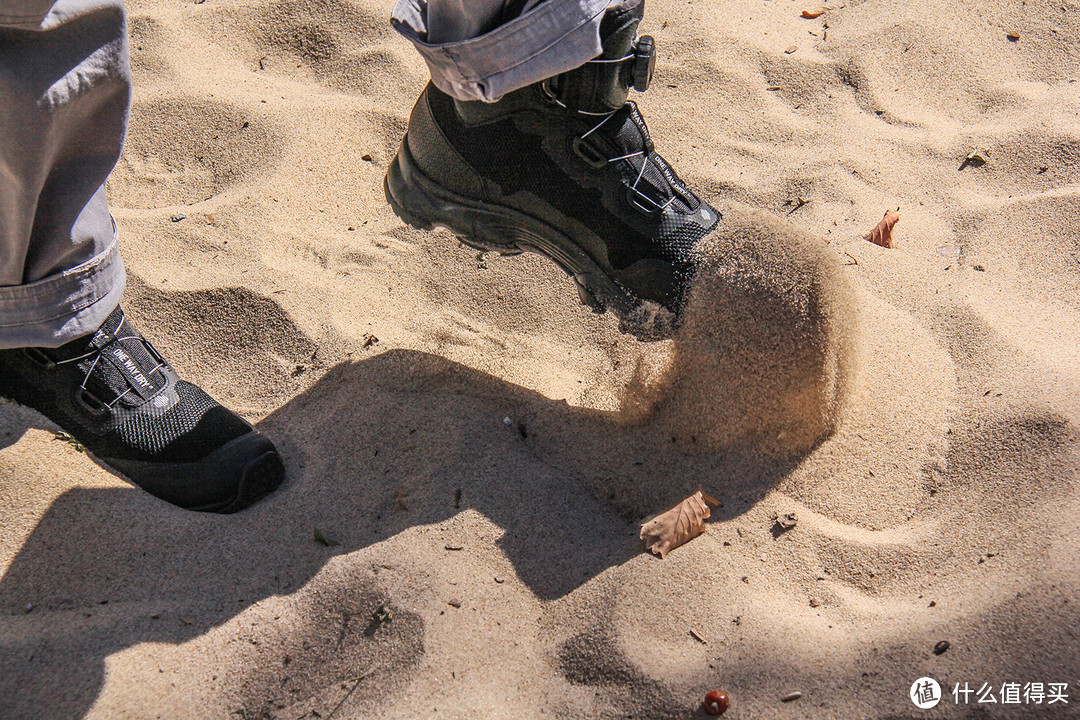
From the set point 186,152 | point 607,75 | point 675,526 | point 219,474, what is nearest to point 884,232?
point 607,75

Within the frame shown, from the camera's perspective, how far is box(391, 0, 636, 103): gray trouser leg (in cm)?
128

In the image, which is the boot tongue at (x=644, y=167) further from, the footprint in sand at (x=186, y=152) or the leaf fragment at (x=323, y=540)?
the footprint in sand at (x=186, y=152)

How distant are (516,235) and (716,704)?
3.05 ft

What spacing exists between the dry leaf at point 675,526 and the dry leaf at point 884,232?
0.86 meters

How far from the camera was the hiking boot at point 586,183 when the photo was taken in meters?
1.44

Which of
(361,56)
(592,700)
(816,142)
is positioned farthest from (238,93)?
(592,700)

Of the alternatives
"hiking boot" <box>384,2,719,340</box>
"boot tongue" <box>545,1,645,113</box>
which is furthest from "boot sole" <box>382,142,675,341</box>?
"boot tongue" <box>545,1,645,113</box>

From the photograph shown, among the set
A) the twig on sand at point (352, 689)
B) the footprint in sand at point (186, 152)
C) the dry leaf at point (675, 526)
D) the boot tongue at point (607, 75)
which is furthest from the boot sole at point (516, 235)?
the twig on sand at point (352, 689)

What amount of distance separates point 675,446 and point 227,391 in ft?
3.09

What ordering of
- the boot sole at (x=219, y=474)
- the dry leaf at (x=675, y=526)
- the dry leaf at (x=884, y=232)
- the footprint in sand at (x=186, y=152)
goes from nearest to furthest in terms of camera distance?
the dry leaf at (x=675, y=526)
the boot sole at (x=219, y=474)
the dry leaf at (x=884, y=232)
the footprint in sand at (x=186, y=152)

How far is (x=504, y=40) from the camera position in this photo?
1.29 meters

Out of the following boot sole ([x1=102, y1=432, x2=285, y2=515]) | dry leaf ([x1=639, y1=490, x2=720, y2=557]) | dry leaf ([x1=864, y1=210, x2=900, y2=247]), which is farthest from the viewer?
dry leaf ([x1=864, y1=210, x2=900, y2=247])

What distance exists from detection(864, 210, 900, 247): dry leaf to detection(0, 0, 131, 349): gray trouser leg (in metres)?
1.54

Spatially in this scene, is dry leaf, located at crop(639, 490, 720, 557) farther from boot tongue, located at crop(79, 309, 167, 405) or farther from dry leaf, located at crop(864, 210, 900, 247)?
boot tongue, located at crop(79, 309, 167, 405)
